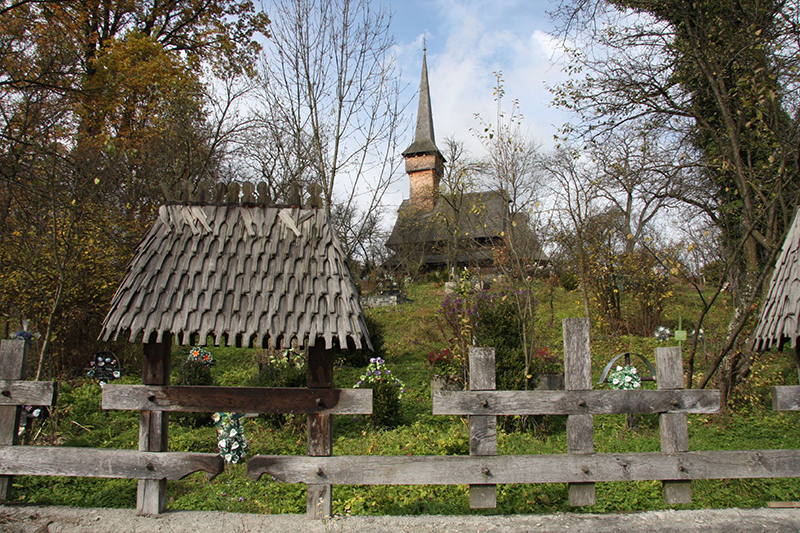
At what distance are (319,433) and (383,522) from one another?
76 cm

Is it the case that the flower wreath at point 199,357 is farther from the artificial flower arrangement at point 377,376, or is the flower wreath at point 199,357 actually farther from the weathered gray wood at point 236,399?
the weathered gray wood at point 236,399

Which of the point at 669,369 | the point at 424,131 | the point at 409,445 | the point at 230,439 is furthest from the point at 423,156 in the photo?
the point at 669,369

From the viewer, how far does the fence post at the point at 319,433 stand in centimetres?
353

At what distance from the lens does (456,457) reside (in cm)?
356

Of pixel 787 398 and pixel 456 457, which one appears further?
pixel 787 398

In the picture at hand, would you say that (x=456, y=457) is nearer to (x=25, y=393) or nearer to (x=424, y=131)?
(x=25, y=393)

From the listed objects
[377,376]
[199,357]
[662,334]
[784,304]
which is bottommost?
[377,376]

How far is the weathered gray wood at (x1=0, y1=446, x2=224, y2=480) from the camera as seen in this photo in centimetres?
354

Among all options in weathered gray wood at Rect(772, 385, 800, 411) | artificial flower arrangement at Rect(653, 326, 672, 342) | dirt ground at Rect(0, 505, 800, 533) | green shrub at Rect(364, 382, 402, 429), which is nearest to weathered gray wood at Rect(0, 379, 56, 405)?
dirt ground at Rect(0, 505, 800, 533)

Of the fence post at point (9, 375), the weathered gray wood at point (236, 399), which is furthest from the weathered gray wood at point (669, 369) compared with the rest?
the fence post at point (9, 375)

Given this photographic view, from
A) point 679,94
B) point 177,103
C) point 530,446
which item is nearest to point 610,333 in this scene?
point 679,94

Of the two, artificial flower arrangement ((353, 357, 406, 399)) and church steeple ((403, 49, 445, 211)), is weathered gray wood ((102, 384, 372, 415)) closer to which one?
artificial flower arrangement ((353, 357, 406, 399))

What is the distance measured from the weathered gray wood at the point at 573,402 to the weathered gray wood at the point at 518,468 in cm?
32

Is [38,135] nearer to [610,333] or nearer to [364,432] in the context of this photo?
[364,432]
